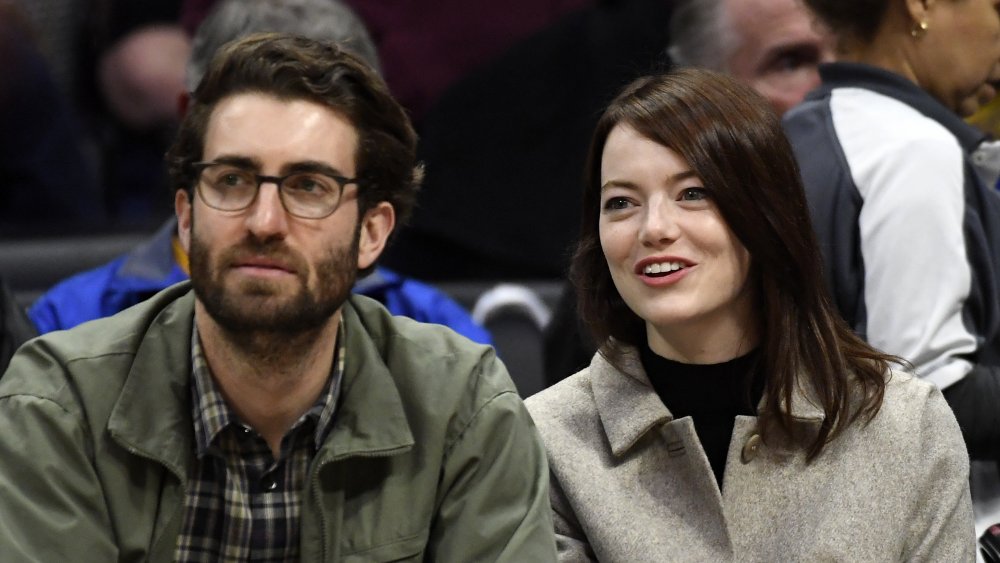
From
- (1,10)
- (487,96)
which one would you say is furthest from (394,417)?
(1,10)

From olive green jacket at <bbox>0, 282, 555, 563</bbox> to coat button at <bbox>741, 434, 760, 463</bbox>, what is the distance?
12.8 inches

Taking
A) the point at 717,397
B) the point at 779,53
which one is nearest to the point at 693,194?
the point at 717,397

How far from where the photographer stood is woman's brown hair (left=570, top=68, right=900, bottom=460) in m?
2.72

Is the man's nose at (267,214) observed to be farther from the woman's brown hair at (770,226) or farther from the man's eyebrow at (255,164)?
the woman's brown hair at (770,226)

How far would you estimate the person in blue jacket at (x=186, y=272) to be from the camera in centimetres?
370

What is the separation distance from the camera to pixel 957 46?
127 inches

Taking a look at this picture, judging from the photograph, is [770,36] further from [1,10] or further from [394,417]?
[1,10]

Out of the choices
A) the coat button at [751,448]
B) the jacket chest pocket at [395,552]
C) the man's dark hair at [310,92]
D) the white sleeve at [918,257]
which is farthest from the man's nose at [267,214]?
the white sleeve at [918,257]

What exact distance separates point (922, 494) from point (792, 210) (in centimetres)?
49

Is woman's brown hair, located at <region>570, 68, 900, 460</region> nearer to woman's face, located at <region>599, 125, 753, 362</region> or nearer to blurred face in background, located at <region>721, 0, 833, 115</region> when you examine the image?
woman's face, located at <region>599, 125, 753, 362</region>

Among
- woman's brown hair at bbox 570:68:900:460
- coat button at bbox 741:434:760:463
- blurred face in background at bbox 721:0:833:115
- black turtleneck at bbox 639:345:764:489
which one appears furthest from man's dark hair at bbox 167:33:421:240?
blurred face in background at bbox 721:0:833:115

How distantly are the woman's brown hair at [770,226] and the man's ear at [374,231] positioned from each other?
14.9 inches

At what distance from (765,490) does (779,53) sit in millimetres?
1429

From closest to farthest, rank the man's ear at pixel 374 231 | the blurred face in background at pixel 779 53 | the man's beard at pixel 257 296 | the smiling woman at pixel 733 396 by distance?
the man's beard at pixel 257 296 < the smiling woman at pixel 733 396 < the man's ear at pixel 374 231 < the blurred face in background at pixel 779 53
